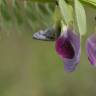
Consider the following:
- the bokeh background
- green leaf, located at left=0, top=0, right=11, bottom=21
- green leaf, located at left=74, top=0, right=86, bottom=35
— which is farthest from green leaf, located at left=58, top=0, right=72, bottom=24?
the bokeh background

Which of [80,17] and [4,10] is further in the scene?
[4,10]

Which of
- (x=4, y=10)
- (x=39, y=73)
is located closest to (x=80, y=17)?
(x=4, y=10)

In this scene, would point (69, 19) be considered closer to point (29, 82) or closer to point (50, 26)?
point (50, 26)

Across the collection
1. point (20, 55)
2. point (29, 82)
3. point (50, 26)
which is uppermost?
point (50, 26)

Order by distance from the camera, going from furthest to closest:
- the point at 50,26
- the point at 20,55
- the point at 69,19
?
the point at 20,55, the point at 50,26, the point at 69,19

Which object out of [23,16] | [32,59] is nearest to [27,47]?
[32,59]

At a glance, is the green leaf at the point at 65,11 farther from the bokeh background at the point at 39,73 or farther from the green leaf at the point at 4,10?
the bokeh background at the point at 39,73

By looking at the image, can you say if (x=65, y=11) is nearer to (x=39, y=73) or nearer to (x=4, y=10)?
(x=4, y=10)

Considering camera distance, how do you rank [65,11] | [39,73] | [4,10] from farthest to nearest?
[39,73], [4,10], [65,11]
